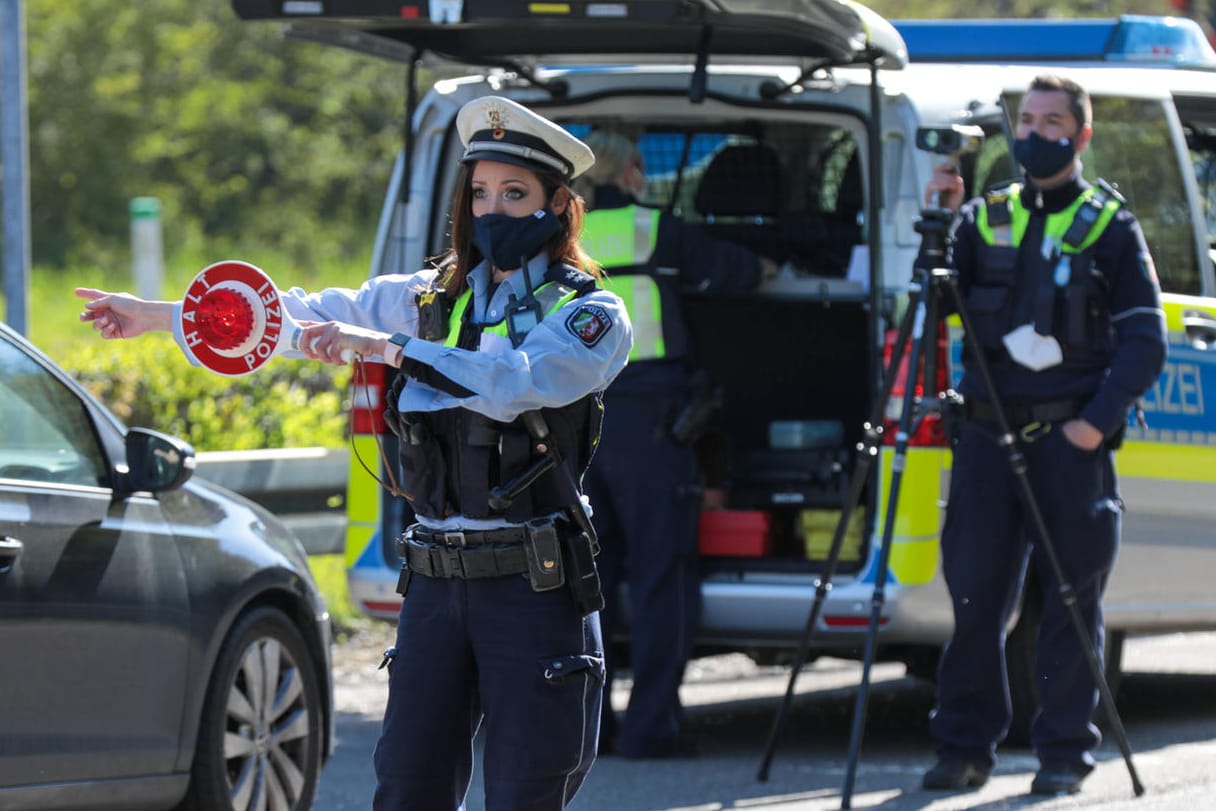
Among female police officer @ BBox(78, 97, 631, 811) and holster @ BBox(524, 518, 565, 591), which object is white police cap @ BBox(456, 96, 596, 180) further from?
holster @ BBox(524, 518, 565, 591)

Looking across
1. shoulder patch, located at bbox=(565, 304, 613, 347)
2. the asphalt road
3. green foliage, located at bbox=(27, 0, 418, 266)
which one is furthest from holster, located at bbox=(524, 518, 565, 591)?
green foliage, located at bbox=(27, 0, 418, 266)

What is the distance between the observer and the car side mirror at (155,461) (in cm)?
526

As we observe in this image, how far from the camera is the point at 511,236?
4.13 metres

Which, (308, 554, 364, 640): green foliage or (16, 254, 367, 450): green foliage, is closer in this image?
(308, 554, 364, 640): green foliage

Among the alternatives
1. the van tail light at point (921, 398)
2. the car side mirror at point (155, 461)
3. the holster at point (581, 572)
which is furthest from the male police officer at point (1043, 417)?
the holster at point (581, 572)

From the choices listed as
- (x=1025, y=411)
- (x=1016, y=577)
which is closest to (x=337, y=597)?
(x=1016, y=577)

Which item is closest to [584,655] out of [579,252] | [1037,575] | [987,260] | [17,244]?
[579,252]

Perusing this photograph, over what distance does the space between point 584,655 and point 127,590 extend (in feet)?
4.73

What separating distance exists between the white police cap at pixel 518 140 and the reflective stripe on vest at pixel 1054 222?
102 inches

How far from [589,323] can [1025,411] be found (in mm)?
2754

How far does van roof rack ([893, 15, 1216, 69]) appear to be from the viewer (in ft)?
27.5

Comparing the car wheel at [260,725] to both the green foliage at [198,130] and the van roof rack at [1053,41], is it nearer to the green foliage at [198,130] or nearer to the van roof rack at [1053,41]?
the van roof rack at [1053,41]

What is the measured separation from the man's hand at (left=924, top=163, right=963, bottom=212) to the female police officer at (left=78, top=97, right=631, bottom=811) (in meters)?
2.41

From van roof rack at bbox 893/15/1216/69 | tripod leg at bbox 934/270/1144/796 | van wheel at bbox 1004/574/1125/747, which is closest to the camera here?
tripod leg at bbox 934/270/1144/796
